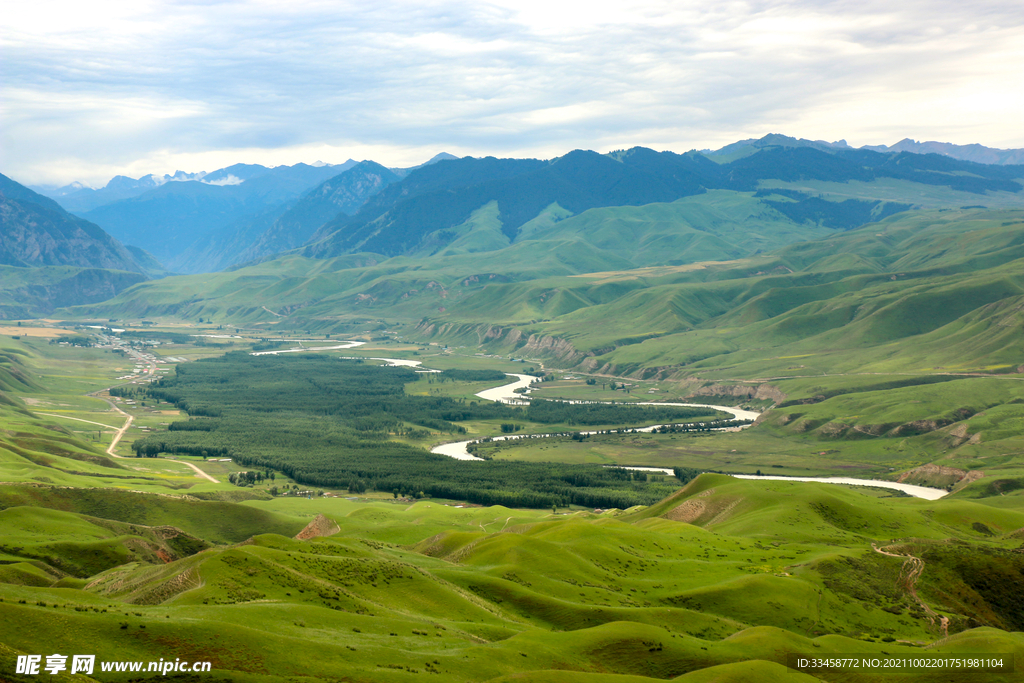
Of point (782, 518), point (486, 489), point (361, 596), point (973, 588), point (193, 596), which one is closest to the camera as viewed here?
point (193, 596)

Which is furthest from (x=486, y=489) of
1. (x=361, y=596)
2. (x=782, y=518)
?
(x=361, y=596)

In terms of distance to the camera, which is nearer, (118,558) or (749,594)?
(749,594)

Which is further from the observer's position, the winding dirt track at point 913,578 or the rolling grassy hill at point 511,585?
the winding dirt track at point 913,578

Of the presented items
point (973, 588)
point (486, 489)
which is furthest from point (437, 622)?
point (486, 489)

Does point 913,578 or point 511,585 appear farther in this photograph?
point 913,578

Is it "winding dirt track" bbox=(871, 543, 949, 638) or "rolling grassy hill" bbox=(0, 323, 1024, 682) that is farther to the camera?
"winding dirt track" bbox=(871, 543, 949, 638)

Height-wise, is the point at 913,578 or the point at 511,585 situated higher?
the point at 511,585

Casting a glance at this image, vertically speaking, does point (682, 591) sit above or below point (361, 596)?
below

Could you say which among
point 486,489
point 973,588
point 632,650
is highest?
point 632,650

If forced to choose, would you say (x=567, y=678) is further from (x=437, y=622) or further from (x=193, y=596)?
(x=193, y=596)

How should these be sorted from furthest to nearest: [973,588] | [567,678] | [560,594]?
[973,588], [560,594], [567,678]
